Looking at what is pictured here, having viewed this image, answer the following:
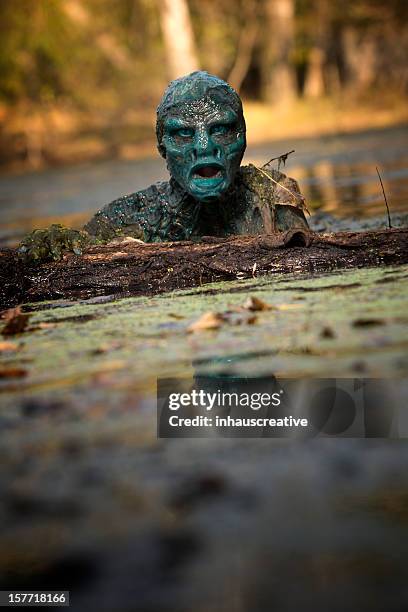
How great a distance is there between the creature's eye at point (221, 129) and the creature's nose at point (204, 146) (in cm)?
9

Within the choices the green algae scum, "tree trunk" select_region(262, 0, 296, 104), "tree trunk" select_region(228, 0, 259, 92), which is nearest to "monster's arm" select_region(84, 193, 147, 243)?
the green algae scum

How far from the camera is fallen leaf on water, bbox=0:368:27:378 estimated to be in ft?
11.6

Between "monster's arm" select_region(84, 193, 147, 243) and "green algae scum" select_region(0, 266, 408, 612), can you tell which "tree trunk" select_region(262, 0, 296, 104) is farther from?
"green algae scum" select_region(0, 266, 408, 612)

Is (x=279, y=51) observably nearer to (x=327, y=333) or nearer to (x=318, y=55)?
(x=318, y=55)

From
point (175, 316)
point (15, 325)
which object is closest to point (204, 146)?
point (175, 316)

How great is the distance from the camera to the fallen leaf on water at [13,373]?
3.53m

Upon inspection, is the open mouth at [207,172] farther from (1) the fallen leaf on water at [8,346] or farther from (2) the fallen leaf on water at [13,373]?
(2) the fallen leaf on water at [13,373]

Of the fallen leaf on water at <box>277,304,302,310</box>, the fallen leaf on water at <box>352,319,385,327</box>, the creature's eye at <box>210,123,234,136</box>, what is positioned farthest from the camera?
the creature's eye at <box>210,123,234,136</box>

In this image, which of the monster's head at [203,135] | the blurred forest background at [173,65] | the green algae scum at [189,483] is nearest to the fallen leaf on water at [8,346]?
the green algae scum at [189,483]

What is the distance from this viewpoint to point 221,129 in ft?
19.4

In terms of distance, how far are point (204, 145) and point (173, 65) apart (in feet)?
108

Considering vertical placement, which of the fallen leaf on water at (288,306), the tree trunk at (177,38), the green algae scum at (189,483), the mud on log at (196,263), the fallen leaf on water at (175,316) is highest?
the tree trunk at (177,38)

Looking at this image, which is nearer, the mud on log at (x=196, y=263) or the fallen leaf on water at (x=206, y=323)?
the fallen leaf on water at (x=206, y=323)

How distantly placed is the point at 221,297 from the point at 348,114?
35.8 metres
